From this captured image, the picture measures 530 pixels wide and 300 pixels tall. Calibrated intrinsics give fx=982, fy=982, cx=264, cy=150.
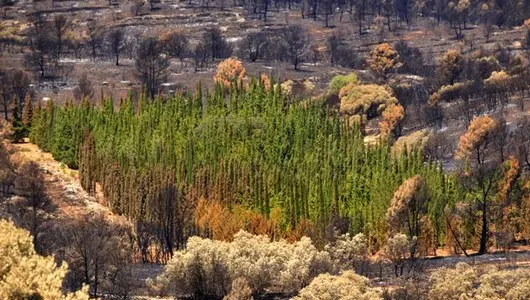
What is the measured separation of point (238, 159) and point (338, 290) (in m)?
41.8

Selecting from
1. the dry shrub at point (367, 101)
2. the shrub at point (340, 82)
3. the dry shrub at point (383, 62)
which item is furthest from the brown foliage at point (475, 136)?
the dry shrub at point (383, 62)

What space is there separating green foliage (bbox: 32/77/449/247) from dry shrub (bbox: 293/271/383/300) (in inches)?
1012

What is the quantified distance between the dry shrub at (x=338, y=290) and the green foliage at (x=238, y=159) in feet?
84.4

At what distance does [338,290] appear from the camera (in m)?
48.3

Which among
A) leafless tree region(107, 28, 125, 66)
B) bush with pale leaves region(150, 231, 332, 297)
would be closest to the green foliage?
bush with pale leaves region(150, 231, 332, 297)

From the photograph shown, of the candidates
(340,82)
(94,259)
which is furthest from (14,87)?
(94,259)

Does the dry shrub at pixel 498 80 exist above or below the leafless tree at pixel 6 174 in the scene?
below

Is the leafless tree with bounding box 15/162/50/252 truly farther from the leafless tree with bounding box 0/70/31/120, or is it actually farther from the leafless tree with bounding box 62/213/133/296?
the leafless tree with bounding box 0/70/31/120

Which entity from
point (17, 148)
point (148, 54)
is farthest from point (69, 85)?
point (17, 148)

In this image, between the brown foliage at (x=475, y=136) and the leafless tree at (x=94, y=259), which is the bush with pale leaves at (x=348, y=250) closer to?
the leafless tree at (x=94, y=259)

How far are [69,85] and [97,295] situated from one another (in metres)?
96.8

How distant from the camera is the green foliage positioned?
82625 millimetres

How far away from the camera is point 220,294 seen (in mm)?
58906

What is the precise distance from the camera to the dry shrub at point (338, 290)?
47.5 metres
